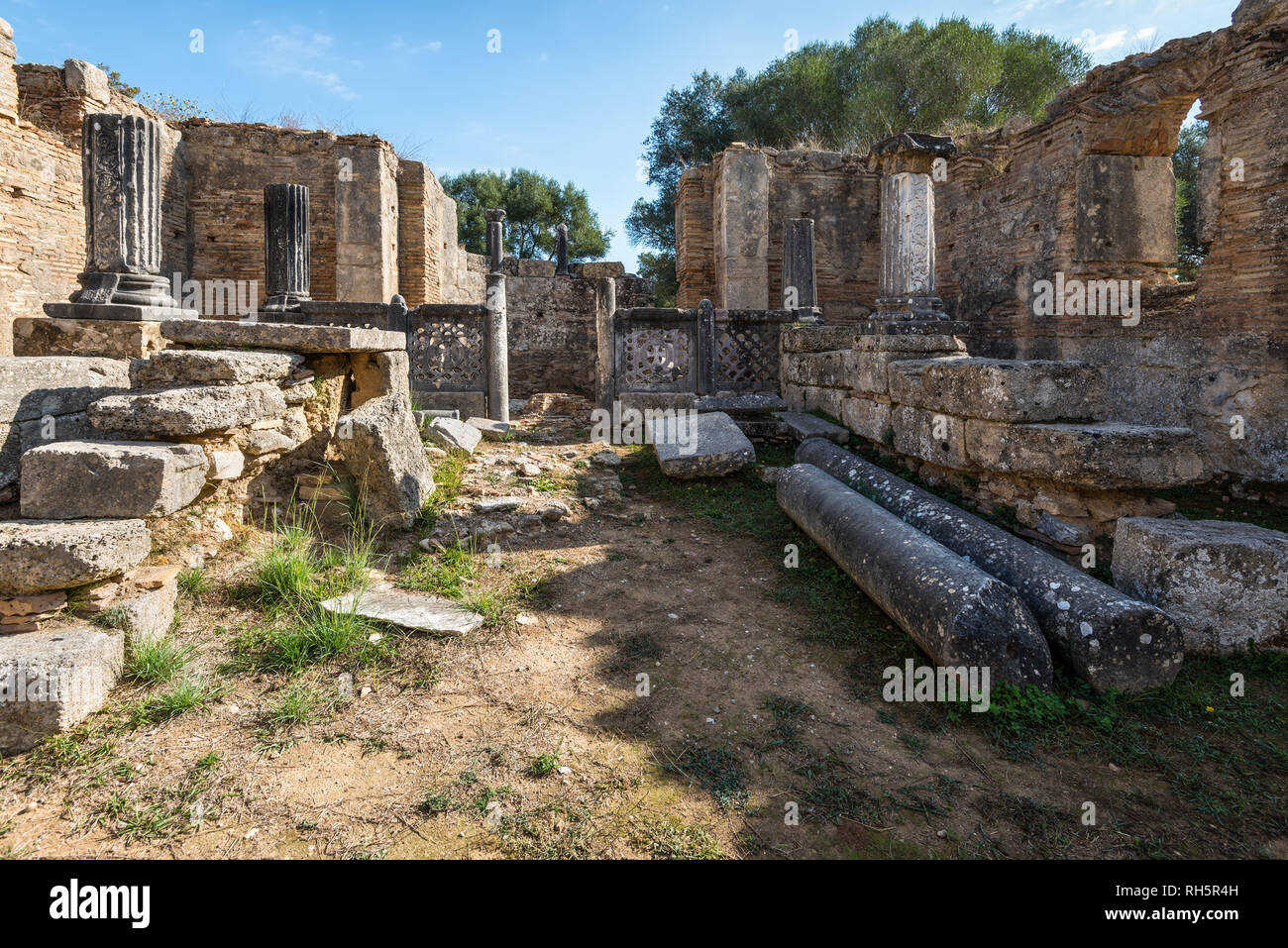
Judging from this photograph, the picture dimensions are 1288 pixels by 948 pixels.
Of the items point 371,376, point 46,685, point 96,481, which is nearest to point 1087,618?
point 46,685

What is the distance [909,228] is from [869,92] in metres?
14.6

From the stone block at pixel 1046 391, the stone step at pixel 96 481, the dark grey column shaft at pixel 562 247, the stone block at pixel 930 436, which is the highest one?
the dark grey column shaft at pixel 562 247

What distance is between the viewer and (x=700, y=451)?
19.9 feet

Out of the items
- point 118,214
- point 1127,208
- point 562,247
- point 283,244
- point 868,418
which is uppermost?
point 562,247

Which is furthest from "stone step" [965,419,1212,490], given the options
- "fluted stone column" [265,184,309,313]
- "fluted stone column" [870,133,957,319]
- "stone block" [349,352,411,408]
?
"fluted stone column" [265,184,309,313]

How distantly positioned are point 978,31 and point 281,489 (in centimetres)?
2246

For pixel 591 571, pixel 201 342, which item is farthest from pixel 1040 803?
pixel 201 342

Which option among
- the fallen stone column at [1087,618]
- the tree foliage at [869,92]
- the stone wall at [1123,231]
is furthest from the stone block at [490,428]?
the tree foliage at [869,92]

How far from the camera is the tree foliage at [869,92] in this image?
61.4 feet

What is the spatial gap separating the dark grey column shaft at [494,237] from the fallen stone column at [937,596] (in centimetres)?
1509

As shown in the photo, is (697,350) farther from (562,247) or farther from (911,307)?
(562,247)

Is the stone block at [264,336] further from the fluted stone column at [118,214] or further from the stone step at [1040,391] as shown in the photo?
the stone step at [1040,391]

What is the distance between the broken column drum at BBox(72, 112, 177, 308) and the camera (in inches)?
194

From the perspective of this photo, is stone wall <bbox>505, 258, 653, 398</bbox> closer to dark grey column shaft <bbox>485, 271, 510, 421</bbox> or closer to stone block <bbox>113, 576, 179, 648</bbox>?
dark grey column shaft <bbox>485, 271, 510, 421</bbox>
